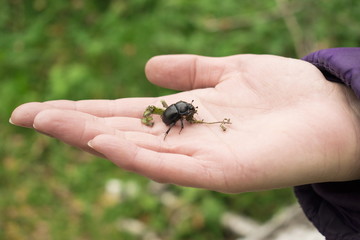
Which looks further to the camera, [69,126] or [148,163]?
[69,126]

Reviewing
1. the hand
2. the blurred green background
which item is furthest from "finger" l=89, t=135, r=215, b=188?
the blurred green background

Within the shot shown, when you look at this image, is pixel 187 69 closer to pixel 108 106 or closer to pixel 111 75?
pixel 108 106

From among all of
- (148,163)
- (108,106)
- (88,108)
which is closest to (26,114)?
(88,108)

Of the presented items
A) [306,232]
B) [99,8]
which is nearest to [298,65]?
[306,232]

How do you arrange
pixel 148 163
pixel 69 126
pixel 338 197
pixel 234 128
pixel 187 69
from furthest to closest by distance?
pixel 187 69 < pixel 234 128 < pixel 338 197 < pixel 69 126 < pixel 148 163

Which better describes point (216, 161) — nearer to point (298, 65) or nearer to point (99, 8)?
point (298, 65)

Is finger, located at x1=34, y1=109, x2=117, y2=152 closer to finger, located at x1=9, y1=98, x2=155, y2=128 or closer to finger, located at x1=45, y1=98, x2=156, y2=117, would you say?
finger, located at x1=9, y1=98, x2=155, y2=128
